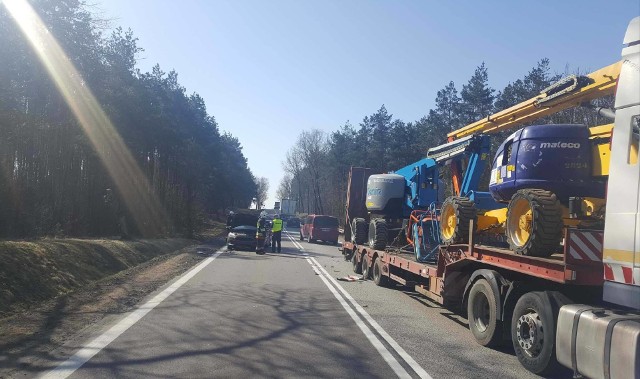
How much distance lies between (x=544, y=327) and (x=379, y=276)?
31.4ft

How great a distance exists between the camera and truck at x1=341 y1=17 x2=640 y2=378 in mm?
5207

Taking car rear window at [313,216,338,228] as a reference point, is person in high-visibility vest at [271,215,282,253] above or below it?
below

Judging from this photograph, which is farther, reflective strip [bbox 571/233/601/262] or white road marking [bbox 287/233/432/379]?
white road marking [bbox 287/233/432/379]

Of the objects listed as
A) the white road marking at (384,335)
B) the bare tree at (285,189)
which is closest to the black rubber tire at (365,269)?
the white road marking at (384,335)

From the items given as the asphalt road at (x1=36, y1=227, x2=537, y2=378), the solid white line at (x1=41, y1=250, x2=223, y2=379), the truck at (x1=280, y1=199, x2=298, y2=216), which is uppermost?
the truck at (x1=280, y1=199, x2=298, y2=216)

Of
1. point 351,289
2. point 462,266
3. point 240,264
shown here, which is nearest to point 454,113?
point 240,264

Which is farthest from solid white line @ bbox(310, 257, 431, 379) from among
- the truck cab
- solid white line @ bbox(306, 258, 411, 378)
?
the truck cab

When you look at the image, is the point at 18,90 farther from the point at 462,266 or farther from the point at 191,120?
the point at 191,120

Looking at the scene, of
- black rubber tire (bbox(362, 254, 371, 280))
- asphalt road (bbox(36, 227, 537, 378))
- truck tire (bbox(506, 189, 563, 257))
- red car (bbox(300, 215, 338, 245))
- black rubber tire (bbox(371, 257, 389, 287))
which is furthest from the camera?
red car (bbox(300, 215, 338, 245))

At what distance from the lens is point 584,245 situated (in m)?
6.17

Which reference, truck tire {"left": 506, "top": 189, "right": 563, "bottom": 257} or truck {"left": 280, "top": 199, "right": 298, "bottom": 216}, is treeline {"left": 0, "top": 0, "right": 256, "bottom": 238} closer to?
truck tire {"left": 506, "top": 189, "right": 563, "bottom": 257}

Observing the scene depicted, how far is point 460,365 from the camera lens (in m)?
7.31

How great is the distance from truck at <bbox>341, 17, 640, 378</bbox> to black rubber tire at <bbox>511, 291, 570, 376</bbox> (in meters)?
0.01

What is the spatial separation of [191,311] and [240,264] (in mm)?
11232
